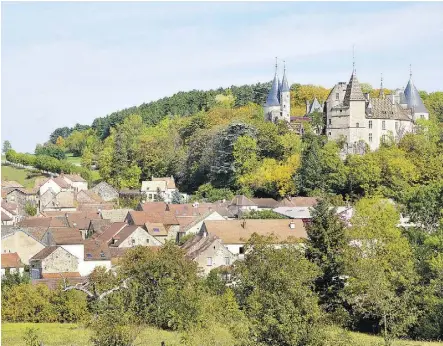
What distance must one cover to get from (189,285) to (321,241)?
6676mm

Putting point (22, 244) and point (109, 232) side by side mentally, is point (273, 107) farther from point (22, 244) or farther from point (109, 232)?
point (22, 244)

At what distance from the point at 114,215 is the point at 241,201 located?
11664 millimetres

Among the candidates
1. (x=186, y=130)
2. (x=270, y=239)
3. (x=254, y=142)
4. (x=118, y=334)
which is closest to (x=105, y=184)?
(x=186, y=130)

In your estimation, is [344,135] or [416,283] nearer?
[416,283]

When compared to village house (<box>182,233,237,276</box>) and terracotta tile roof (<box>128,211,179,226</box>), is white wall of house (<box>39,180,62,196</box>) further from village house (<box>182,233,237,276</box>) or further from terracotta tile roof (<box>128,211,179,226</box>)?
village house (<box>182,233,237,276</box>)

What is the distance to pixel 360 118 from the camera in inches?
2808

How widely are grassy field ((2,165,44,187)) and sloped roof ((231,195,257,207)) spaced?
43062 millimetres

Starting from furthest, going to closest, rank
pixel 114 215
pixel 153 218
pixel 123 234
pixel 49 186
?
pixel 49 186
pixel 114 215
pixel 153 218
pixel 123 234

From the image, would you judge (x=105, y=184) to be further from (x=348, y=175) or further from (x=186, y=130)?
(x=348, y=175)

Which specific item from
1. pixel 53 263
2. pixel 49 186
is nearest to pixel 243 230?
pixel 53 263

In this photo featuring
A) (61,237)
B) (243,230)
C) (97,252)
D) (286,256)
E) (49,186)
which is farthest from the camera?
(49,186)

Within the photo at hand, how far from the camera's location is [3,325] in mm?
37594

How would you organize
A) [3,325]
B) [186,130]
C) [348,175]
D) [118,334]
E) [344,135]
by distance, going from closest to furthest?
[118,334]
[3,325]
[348,175]
[344,135]
[186,130]

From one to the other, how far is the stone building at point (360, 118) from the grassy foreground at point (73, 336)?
118 ft
